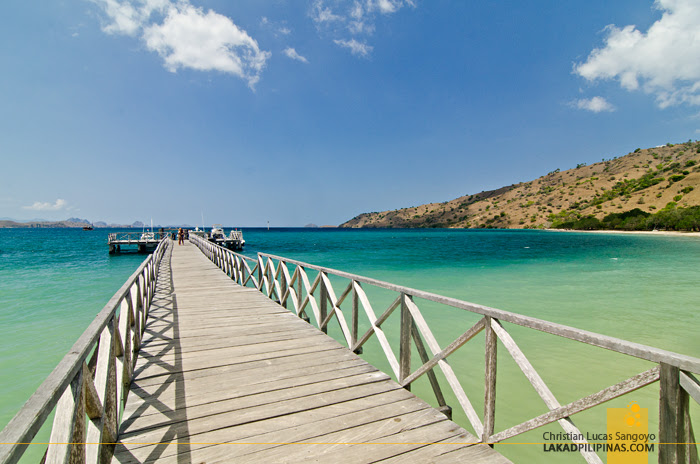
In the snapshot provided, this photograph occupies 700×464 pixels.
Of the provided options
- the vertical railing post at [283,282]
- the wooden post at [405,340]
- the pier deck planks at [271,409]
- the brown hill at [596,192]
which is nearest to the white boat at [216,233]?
the vertical railing post at [283,282]

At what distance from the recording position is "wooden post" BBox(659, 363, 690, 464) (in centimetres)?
151

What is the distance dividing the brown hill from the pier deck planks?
70715mm

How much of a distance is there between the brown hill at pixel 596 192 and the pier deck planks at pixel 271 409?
70.7m

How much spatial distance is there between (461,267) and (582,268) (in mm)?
7971

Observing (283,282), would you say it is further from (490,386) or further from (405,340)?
(490,386)

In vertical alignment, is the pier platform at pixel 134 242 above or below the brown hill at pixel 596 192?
below

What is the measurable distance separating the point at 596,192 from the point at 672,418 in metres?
97.5

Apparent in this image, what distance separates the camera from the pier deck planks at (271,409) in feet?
8.21

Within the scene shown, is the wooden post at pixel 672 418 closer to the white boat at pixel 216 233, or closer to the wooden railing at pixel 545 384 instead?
the wooden railing at pixel 545 384

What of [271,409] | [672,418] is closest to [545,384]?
[672,418]

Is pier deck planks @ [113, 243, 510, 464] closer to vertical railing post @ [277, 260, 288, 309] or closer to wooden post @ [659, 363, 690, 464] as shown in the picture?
wooden post @ [659, 363, 690, 464]

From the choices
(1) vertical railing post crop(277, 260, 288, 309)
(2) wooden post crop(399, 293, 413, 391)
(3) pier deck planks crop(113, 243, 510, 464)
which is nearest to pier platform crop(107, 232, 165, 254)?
(1) vertical railing post crop(277, 260, 288, 309)

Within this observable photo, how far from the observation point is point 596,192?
7831 centimetres

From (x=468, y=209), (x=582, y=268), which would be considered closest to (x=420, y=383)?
(x=582, y=268)
